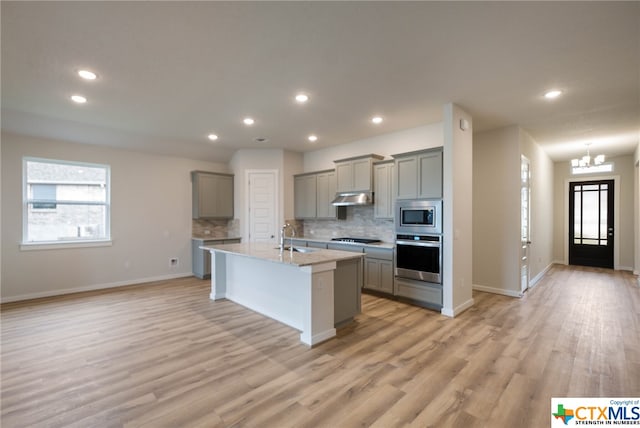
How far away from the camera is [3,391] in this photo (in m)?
2.30

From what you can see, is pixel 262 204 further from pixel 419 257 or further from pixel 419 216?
pixel 419 257

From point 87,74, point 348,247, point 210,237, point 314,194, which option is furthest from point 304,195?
point 87,74

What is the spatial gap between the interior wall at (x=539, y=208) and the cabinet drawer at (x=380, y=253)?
293 centimetres

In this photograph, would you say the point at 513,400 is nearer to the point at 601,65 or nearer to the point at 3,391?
the point at 601,65

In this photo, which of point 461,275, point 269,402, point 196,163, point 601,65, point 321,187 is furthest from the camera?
point 196,163

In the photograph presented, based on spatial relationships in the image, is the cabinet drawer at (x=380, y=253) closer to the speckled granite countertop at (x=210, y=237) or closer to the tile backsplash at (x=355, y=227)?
the tile backsplash at (x=355, y=227)

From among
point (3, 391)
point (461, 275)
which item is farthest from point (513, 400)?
point (3, 391)

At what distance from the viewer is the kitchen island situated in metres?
3.15

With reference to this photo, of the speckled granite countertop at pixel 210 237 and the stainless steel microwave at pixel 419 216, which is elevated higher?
the stainless steel microwave at pixel 419 216

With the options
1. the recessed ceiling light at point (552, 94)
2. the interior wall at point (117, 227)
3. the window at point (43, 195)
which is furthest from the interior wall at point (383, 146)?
the window at point (43, 195)

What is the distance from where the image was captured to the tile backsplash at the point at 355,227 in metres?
5.57

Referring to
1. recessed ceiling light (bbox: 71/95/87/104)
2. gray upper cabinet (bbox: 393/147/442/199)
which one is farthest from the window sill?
gray upper cabinet (bbox: 393/147/442/199)

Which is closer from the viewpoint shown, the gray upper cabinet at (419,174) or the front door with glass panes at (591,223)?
the gray upper cabinet at (419,174)

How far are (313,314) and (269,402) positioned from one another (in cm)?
105
